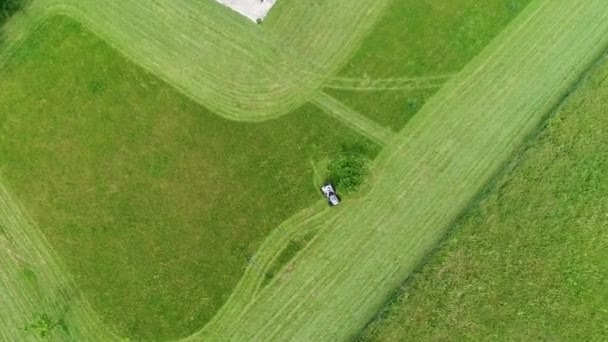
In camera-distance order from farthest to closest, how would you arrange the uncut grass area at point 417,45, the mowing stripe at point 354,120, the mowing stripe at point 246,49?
the mowing stripe at point 246,49, the uncut grass area at point 417,45, the mowing stripe at point 354,120

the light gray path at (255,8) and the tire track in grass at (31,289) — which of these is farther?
the light gray path at (255,8)

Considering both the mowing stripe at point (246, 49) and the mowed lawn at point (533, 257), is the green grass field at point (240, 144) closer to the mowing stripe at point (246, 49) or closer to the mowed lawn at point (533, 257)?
the mowing stripe at point (246, 49)

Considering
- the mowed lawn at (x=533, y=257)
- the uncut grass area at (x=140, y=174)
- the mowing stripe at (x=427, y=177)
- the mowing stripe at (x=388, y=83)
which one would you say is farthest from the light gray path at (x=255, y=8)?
the mowed lawn at (x=533, y=257)

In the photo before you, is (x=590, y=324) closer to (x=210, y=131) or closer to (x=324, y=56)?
(x=324, y=56)

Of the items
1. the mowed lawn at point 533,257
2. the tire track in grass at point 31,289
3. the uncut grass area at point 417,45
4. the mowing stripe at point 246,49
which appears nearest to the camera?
the mowed lawn at point 533,257

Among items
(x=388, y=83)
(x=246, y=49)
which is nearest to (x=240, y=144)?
(x=246, y=49)

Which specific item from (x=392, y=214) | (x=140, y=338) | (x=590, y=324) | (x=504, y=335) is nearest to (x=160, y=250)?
(x=140, y=338)

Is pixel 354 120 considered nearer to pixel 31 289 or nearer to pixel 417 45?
pixel 417 45
